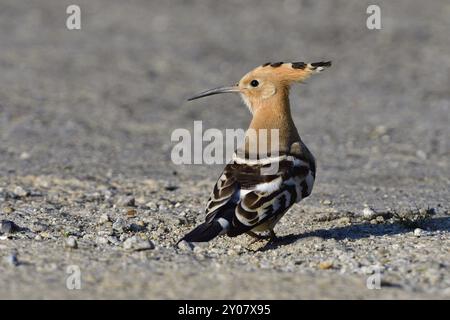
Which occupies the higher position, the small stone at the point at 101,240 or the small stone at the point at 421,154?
the small stone at the point at 421,154

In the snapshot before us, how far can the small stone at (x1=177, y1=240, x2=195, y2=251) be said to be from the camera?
199 inches

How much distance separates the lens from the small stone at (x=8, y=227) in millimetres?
5305

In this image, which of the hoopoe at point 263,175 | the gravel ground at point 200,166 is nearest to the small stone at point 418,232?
the gravel ground at point 200,166

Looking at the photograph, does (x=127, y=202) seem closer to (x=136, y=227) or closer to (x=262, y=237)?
(x=136, y=227)

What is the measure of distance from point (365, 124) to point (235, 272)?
5.92m

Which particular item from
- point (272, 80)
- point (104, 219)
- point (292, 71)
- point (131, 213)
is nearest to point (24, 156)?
point (131, 213)

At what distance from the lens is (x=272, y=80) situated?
580 cm

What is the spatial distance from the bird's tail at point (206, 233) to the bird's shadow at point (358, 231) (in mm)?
423

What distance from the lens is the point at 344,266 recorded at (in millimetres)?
4711

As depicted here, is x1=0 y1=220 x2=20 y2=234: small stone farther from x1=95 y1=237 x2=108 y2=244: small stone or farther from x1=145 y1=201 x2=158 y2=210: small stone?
x1=145 y1=201 x2=158 y2=210: small stone

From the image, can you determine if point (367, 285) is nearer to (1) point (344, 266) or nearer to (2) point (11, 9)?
(1) point (344, 266)

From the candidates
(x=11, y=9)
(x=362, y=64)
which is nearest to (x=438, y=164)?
(x=362, y=64)

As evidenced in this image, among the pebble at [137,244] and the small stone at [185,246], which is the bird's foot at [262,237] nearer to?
the small stone at [185,246]

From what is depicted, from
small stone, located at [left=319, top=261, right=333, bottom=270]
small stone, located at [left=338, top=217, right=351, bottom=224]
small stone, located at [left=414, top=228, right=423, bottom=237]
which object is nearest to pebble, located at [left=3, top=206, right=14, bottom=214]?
small stone, located at [left=338, top=217, right=351, bottom=224]
